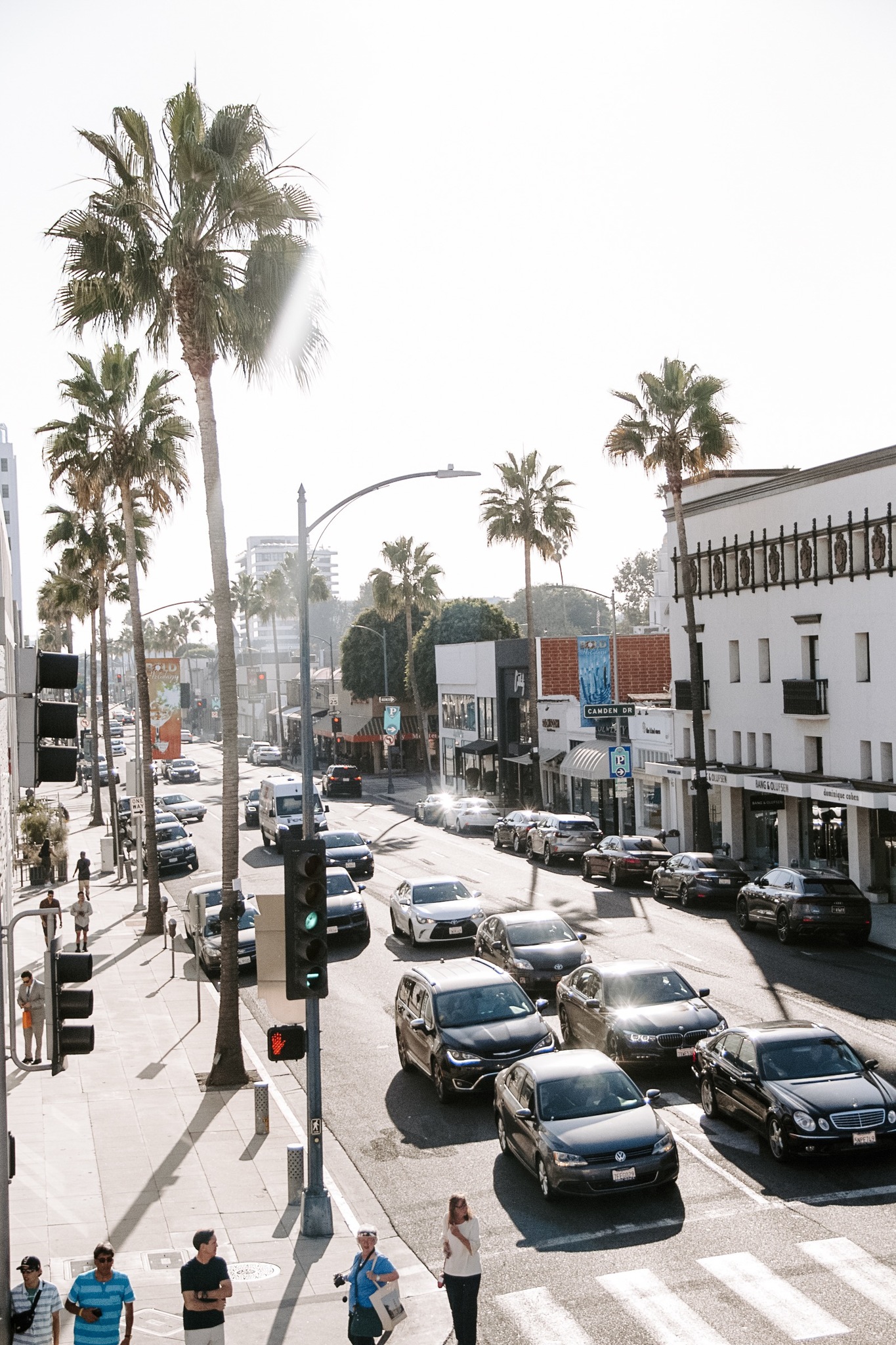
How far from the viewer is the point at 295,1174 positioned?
14180 mm

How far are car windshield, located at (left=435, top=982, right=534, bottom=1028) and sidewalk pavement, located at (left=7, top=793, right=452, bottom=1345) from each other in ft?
Result: 7.58

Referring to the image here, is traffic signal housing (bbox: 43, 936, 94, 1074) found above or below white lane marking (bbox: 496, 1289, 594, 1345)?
above

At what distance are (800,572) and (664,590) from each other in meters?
12.1

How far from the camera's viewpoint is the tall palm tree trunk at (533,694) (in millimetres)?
55750

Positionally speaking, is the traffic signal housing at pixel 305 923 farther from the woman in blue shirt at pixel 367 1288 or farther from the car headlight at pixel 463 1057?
the car headlight at pixel 463 1057

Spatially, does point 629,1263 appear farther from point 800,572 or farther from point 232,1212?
point 800,572

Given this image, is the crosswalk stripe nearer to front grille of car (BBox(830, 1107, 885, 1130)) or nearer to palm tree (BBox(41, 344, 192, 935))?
front grille of car (BBox(830, 1107, 885, 1130))

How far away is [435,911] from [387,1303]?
1898 cm

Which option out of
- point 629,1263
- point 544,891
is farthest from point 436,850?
point 629,1263

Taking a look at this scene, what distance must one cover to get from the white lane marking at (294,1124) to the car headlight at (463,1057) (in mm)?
2152

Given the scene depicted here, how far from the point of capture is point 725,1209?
13.2 metres

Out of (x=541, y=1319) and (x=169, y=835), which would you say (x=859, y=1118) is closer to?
(x=541, y=1319)

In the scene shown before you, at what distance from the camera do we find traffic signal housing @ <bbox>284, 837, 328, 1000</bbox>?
13.1 metres

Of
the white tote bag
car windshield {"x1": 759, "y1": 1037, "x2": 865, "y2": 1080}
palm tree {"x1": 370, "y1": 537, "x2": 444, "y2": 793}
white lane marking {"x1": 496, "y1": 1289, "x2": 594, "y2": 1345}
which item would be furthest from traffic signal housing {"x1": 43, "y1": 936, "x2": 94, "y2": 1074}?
palm tree {"x1": 370, "y1": 537, "x2": 444, "y2": 793}
